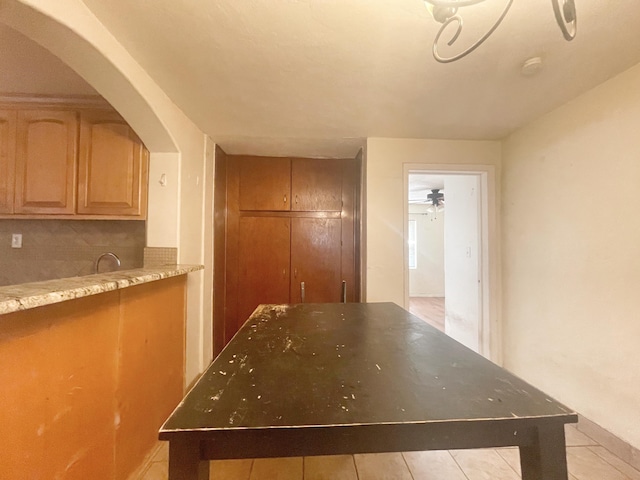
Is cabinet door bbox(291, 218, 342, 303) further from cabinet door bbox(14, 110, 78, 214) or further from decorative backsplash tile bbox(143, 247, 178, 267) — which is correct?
cabinet door bbox(14, 110, 78, 214)

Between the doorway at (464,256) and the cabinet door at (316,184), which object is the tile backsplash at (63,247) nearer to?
the cabinet door at (316,184)

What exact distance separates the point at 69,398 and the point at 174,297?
0.92 m

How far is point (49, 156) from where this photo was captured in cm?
200

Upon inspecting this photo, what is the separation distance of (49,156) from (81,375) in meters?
1.69

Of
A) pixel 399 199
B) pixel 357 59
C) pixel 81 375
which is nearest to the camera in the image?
pixel 81 375

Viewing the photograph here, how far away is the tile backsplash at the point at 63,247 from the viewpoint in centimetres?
224

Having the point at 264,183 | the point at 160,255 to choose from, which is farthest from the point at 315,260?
the point at 160,255

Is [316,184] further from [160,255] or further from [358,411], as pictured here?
[358,411]

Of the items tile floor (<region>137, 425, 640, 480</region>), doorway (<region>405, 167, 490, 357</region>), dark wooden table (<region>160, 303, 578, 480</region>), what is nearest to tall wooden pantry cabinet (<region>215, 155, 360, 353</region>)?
doorway (<region>405, 167, 490, 357</region>)

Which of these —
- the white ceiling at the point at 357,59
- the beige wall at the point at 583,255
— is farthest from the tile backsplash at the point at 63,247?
the beige wall at the point at 583,255

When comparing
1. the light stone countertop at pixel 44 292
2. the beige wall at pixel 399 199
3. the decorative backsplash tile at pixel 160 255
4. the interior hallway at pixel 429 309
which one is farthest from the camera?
the interior hallway at pixel 429 309

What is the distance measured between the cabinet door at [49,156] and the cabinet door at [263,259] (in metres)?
1.53

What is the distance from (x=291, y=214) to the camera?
10.7 feet

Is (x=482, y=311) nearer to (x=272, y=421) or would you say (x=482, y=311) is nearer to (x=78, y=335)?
(x=272, y=421)
